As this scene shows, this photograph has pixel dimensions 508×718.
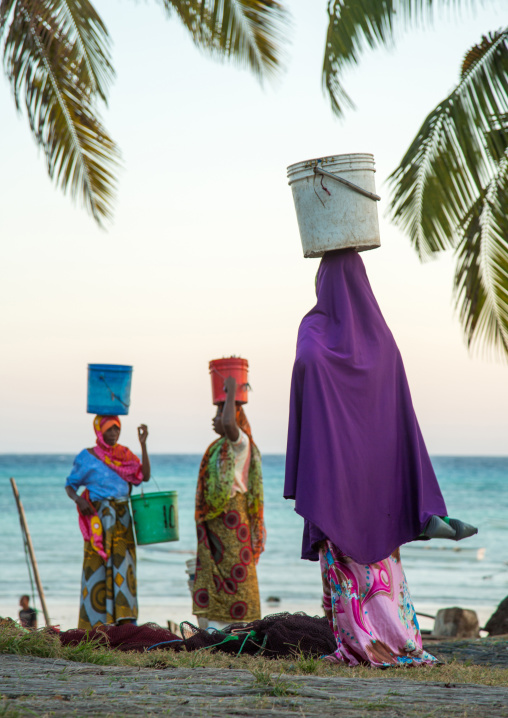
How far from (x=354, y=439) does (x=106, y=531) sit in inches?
133

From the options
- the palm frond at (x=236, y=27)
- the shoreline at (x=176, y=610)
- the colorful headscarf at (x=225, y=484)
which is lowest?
the shoreline at (x=176, y=610)

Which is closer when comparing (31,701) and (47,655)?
(31,701)

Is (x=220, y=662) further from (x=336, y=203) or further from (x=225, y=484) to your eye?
(x=225, y=484)

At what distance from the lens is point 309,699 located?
3043 millimetres

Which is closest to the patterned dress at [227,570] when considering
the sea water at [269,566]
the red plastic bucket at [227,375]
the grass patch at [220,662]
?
the red plastic bucket at [227,375]

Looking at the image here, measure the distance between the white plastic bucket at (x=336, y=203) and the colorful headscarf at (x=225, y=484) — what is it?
9.92 ft

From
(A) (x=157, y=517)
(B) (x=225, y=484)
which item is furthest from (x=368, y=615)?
(A) (x=157, y=517)

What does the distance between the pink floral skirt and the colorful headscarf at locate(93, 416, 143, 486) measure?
3264 mm

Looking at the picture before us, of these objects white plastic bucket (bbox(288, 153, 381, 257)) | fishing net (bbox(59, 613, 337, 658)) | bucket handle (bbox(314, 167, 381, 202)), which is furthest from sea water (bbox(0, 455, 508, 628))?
bucket handle (bbox(314, 167, 381, 202))

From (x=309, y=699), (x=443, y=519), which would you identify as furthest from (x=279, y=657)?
(x=309, y=699)

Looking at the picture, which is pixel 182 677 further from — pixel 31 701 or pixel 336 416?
pixel 336 416

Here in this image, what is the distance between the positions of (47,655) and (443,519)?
6.91 feet

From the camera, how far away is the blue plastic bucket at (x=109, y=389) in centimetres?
722

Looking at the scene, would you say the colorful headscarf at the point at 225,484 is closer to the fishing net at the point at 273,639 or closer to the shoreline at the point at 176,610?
the fishing net at the point at 273,639
